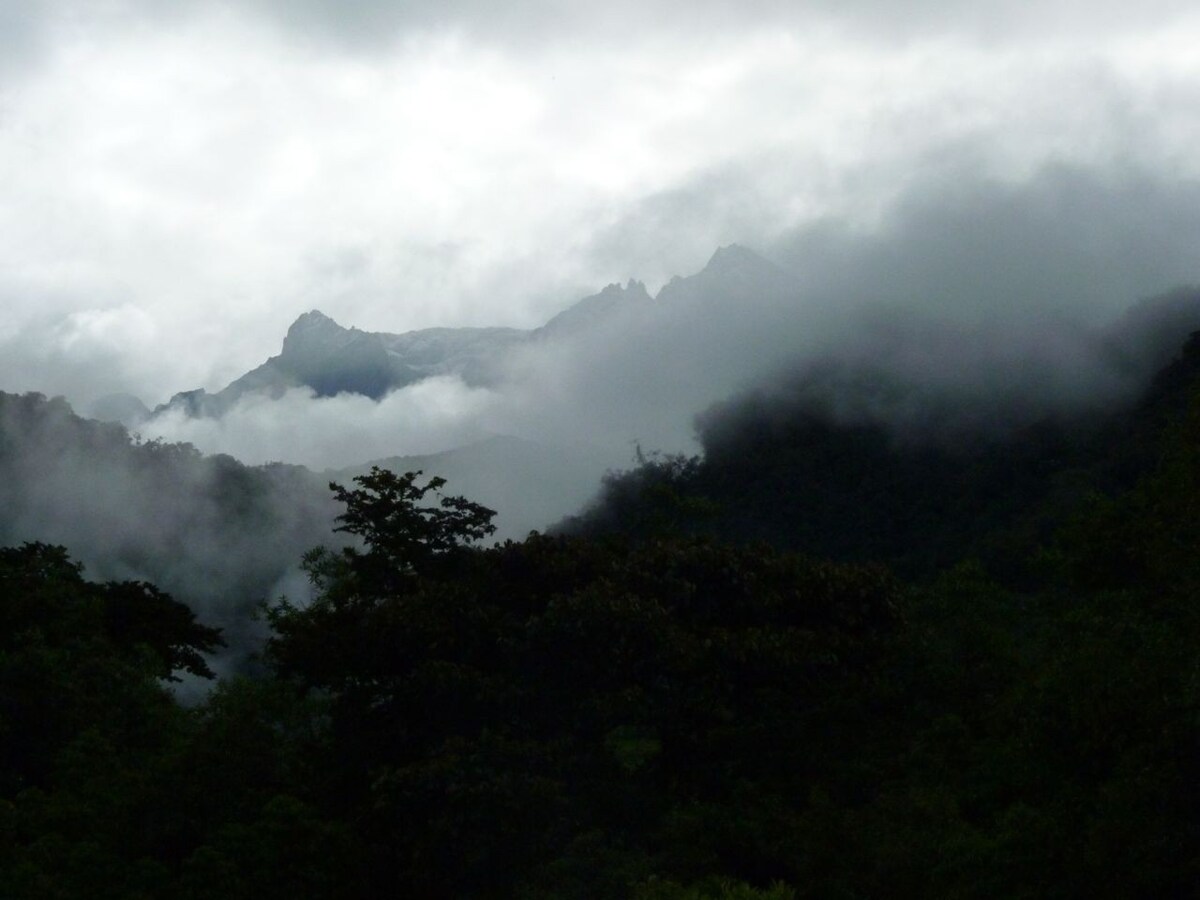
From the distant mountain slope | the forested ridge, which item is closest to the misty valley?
the forested ridge

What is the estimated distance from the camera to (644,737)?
14.8m

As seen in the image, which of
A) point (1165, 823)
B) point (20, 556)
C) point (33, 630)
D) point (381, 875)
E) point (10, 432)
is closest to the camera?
point (1165, 823)

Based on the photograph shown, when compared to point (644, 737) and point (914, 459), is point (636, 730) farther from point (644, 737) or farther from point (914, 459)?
point (914, 459)

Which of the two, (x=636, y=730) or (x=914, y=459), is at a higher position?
(x=914, y=459)

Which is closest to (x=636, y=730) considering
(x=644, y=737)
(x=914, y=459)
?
(x=644, y=737)

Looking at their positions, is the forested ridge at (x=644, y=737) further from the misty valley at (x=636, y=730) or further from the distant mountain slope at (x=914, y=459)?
the distant mountain slope at (x=914, y=459)

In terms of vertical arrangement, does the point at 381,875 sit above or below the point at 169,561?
below

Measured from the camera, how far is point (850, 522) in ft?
147

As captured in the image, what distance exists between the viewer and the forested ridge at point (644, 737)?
10797mm

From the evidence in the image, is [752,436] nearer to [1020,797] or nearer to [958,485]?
[958,485]

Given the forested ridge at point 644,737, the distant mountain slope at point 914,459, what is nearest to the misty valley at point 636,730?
the forested ridge at point 644,737

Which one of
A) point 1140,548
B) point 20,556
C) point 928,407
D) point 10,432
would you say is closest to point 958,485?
point 928,407

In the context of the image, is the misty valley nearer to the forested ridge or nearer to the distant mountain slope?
the forested ridge

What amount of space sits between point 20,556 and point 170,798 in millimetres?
18366
